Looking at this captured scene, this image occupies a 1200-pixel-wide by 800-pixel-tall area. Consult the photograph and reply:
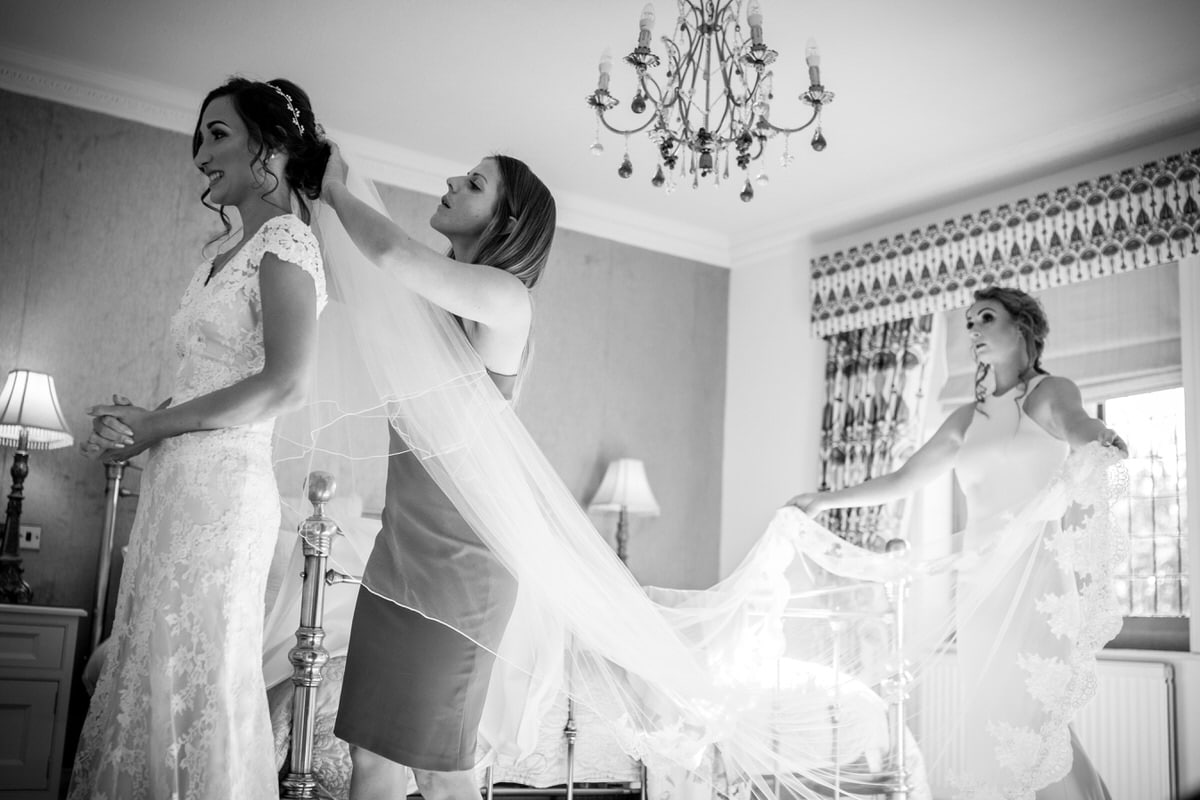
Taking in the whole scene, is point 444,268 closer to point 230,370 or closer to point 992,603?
point 230,370

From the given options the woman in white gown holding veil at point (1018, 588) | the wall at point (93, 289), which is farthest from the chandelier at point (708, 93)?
the wall at point (93, 289)

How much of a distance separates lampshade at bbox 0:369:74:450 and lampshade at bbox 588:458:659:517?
2.58 m

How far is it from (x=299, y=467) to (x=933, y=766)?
6.29ft

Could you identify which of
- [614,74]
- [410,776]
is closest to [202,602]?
[410,776]

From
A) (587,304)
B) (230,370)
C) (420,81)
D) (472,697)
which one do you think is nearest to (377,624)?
(472,697)

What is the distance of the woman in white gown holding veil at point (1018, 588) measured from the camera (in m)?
2.84

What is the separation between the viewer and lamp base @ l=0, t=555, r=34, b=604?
434cm

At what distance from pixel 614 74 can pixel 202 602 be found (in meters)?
3.63

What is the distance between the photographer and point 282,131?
6.17 feet

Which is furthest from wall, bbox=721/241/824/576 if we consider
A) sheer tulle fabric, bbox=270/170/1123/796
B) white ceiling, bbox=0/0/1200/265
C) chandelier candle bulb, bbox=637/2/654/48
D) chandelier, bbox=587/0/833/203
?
sheer tulle fabric, bbox=270/170/1123/796

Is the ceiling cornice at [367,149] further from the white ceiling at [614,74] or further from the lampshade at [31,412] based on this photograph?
the lampshade at [31,412]

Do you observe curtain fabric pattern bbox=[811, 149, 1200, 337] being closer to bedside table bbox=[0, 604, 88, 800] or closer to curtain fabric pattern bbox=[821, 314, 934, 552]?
curtain fabric pattern bbox=[821, 314, 934, 552]

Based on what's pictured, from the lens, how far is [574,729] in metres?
3.39

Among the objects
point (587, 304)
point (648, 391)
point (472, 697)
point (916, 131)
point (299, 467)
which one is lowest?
point (472, 697)
